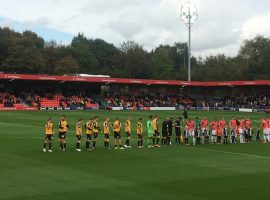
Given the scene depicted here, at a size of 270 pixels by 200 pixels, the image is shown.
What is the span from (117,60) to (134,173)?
11297 centimetres

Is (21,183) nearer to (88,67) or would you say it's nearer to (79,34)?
(88,67)

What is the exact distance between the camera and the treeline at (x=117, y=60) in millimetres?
101562

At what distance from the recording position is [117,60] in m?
130

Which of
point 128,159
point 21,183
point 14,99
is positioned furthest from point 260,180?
point 14,99

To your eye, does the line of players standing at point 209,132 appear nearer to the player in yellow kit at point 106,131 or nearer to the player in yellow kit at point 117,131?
the player in yellow kit at point 117,131

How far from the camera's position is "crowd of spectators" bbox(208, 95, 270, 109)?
76.5 metres

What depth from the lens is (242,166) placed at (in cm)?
2011

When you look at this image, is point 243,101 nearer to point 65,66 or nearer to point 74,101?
point 74,101

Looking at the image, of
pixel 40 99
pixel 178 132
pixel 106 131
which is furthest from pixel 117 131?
pixel 40 99

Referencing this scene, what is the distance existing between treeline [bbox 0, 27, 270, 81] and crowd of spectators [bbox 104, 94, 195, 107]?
1113 inches

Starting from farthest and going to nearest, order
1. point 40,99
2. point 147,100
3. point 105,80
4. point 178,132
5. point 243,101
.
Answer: point 147,100, point 243,101, point 105,80, point 40,99, point 178,132

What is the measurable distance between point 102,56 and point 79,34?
63.1 feet

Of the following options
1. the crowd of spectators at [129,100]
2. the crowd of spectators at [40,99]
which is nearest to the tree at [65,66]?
the crowd of spectators at [129,100]

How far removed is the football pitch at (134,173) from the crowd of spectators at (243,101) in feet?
167
